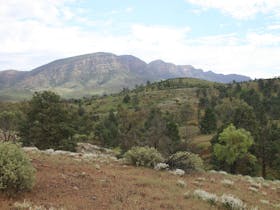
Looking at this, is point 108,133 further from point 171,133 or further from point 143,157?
point 143,157

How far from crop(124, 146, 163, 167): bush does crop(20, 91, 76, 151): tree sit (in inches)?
1155

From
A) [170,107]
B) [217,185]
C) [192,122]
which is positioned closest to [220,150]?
[217,185]

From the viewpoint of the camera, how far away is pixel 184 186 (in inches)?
658

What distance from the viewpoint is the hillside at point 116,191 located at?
11.4 m

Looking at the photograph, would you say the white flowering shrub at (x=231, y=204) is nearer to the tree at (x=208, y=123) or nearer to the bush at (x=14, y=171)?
the bush at (x=14, y=171)

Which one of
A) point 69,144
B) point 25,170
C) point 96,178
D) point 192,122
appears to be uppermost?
point 25,170

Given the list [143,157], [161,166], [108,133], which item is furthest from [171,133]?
[161,166]

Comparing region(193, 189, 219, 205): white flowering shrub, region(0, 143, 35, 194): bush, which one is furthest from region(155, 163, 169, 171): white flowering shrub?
region(0, 143, 35, 194): bush

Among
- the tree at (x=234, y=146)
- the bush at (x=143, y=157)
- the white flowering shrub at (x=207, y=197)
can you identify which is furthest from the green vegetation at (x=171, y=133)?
the white flowering shrub at (x=207, y=197)

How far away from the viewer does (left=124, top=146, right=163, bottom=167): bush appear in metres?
22.0

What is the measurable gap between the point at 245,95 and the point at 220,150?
93637 mm

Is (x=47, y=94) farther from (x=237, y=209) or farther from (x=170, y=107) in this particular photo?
(x=170, y=107)

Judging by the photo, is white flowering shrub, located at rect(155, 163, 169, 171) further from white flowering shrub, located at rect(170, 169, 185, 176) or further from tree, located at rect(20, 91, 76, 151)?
tree, located at rect(20, 91, 76, 151)

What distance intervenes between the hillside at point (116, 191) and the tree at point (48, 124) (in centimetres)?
3174
